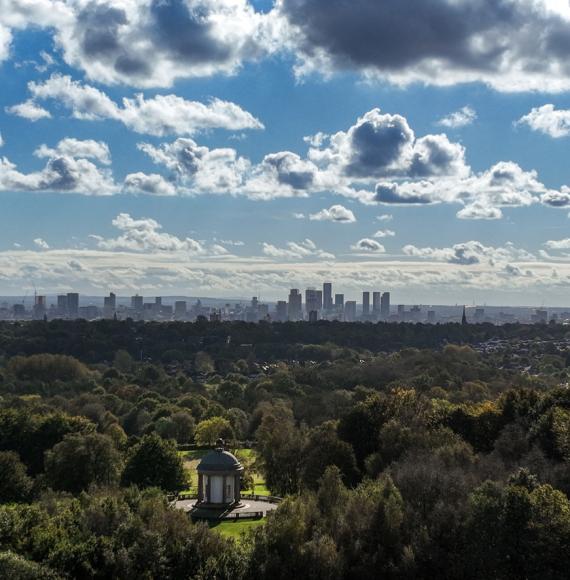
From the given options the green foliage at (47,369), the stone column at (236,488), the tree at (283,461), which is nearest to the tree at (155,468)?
the tree at (283,461)

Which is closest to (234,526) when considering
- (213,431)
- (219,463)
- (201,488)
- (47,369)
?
(219,463)

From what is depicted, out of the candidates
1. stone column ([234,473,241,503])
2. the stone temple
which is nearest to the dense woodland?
the stone temple

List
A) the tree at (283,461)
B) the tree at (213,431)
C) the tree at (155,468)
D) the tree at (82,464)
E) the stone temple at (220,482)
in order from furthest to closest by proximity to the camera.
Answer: the tree at (213,431), the tree at (155,468), the tree at (82,464), the tree at (283,461), the stone temple at (220,482)

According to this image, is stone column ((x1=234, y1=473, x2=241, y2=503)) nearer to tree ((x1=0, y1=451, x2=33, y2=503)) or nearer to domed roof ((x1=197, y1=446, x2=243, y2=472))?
domed roof ((x1=197, y1=446, x2=243, y2=472))

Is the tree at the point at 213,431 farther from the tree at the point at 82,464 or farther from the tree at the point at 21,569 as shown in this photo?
the tree at the point at 21,569

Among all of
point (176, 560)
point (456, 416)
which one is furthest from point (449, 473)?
point (456, 416)

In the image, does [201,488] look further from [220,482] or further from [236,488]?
[236,488]
